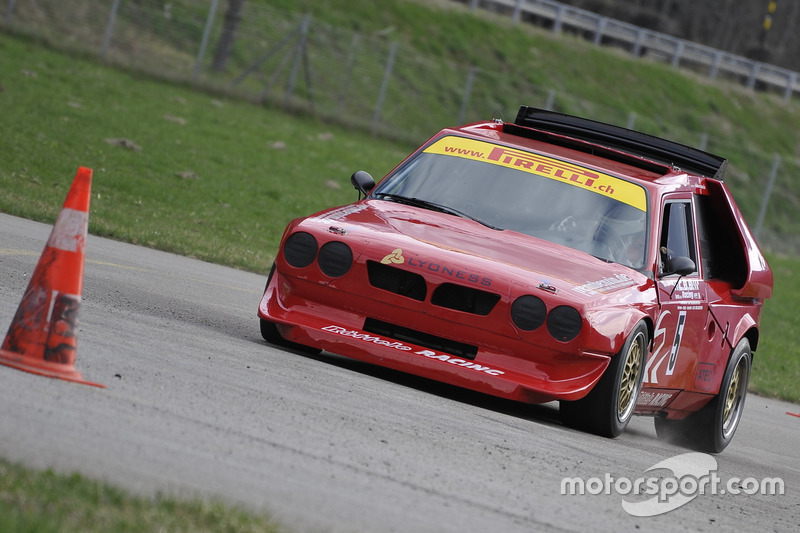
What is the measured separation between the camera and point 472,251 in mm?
7086

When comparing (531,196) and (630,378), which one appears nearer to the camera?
(630,378)

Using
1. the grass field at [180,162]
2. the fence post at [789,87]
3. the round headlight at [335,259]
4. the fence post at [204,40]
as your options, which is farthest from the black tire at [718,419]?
the fence post at [789,87]

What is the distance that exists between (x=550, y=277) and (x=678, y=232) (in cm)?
172

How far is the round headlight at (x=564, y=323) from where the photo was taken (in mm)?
6645

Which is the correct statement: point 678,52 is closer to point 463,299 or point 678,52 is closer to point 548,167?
point 548,167

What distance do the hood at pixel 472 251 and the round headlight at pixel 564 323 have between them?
0.33ft

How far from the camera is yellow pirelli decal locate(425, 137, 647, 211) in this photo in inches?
315

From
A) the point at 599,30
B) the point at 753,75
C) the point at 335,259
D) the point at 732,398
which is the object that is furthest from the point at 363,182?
the point at 753,75

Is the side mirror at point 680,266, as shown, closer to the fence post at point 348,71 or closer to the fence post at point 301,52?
the fence post at point 301,52

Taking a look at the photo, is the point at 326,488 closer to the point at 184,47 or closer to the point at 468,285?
the point at 468,285

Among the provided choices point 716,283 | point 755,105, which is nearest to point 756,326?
point 716,283

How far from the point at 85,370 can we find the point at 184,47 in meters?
25.1

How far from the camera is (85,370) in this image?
5.31m

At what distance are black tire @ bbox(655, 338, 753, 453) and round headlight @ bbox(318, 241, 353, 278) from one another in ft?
9.67
